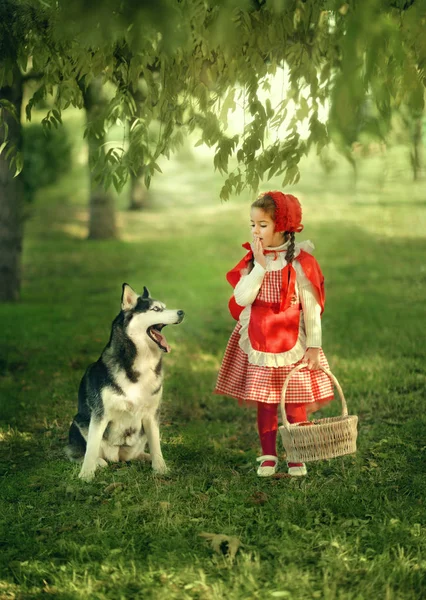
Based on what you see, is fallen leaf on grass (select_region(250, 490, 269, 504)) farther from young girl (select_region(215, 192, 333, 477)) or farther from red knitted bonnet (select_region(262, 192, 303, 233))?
red knitted bonnet (select_region(262, 192, 303, 233))

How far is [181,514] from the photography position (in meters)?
5.27

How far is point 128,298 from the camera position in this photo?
5.82m

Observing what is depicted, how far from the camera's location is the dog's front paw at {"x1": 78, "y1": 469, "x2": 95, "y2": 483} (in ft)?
19.4

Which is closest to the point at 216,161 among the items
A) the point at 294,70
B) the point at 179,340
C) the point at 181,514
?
the point at 294,70

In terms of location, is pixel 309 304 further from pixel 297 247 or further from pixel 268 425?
pixel 268 425

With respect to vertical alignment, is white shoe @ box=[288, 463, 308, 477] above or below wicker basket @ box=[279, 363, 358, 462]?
below

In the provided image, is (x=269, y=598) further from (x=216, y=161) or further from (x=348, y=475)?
(x=216, y=161)

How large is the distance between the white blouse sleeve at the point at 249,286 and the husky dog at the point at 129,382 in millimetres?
418

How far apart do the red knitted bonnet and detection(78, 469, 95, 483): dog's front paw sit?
2.05 m

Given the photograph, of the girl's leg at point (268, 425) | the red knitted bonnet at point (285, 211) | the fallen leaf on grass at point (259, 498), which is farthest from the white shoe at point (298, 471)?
the red knitted bonnet at point (285, 211)

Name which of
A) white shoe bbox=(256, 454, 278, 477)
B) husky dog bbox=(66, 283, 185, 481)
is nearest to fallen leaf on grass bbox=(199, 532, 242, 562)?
white shoe bbox=(256, 454, 278, 477)

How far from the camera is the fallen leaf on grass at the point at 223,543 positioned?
15.4 feet

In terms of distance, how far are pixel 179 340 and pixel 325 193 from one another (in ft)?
51.1

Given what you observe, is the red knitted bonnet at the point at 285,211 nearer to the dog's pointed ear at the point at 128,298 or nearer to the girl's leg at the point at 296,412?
the dog's pointed ear at the point at 128,298
